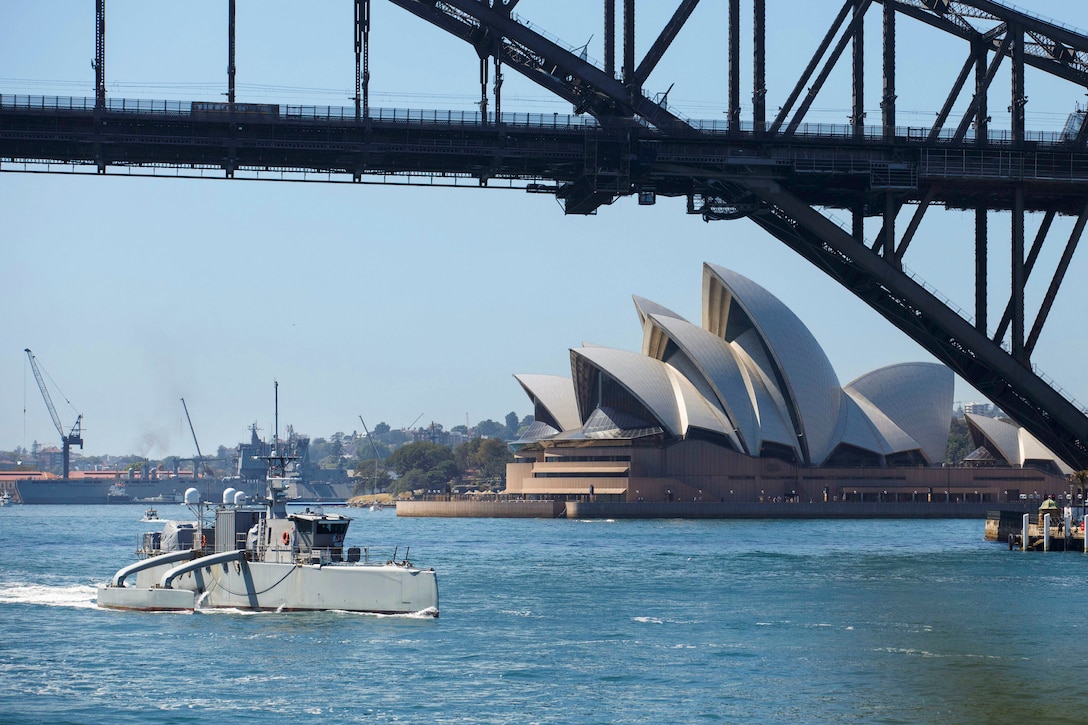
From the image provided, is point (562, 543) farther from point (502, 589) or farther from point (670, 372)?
point (670, 372)

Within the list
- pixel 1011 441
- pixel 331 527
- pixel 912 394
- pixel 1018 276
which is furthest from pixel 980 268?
pixel 1011 441

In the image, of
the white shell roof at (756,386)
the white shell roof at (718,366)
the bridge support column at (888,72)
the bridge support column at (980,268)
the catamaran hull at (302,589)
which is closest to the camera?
the catamaran hull at (302,589)

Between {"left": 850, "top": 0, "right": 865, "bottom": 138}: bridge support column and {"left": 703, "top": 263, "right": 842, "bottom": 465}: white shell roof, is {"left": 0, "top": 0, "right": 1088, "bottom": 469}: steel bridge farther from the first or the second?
{"left": 703, "top": 263, "right": 842, "bottom": 465}: white shell roof

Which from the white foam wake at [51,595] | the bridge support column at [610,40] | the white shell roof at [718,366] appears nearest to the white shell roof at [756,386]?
the white shell roof at [718,366]

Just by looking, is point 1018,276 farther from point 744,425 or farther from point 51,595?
point 744,425

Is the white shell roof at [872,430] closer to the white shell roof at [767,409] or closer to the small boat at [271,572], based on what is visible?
the white shell roof at [767,409]

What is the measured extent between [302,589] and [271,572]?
4.10 feet

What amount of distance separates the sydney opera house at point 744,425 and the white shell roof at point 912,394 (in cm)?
9

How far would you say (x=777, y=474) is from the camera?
438ft

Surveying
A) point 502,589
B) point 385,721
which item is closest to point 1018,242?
point 502,589

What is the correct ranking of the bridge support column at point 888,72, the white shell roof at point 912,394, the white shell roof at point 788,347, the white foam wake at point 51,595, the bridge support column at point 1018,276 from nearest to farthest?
the white foam wake at point 51,595
the bridge support column at point 1018,276
the bridge support column at point 888,72
the white shell roof at point 788,347
the white shell roof at point 912,394

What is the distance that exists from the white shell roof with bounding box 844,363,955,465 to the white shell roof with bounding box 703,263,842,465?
25.8 ft

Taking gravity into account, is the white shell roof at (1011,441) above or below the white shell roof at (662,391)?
below

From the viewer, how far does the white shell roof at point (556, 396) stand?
143000 mm
